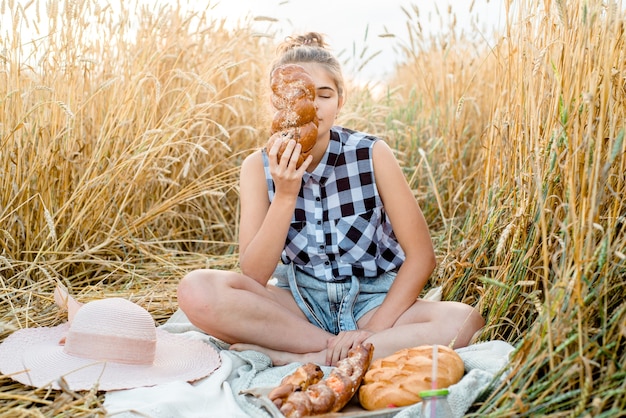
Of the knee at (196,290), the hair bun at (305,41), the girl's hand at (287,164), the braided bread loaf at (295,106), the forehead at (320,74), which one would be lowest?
the knee at (196,290)

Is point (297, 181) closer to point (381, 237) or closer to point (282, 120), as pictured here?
point (282, 120)

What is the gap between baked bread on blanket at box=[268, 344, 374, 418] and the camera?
1893 millimetres

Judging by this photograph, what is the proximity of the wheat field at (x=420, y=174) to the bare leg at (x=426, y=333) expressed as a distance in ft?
0.24

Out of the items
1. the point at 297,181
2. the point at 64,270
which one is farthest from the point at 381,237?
the point at 64,270

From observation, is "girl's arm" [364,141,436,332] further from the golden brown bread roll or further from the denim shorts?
the golden brown bread roll

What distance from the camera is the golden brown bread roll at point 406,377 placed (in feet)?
6.37

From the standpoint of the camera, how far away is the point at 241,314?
2.42 meters

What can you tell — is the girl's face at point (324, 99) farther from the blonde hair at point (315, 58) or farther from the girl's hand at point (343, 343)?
the girl's hand at point (343, 343)

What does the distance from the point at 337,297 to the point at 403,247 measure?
0.99 ft

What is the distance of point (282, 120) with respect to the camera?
2.44 metres

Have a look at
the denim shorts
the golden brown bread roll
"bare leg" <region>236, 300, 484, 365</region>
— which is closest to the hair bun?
the denim shorts

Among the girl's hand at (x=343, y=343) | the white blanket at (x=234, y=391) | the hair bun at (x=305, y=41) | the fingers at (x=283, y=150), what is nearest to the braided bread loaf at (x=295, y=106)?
the fingers at (x=283, y=150)

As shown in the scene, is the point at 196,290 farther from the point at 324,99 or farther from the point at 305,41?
the point at 305,41

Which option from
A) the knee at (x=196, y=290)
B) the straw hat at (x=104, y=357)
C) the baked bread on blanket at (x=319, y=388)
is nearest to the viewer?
the baked bread on blanket at (x=319, y=388)
